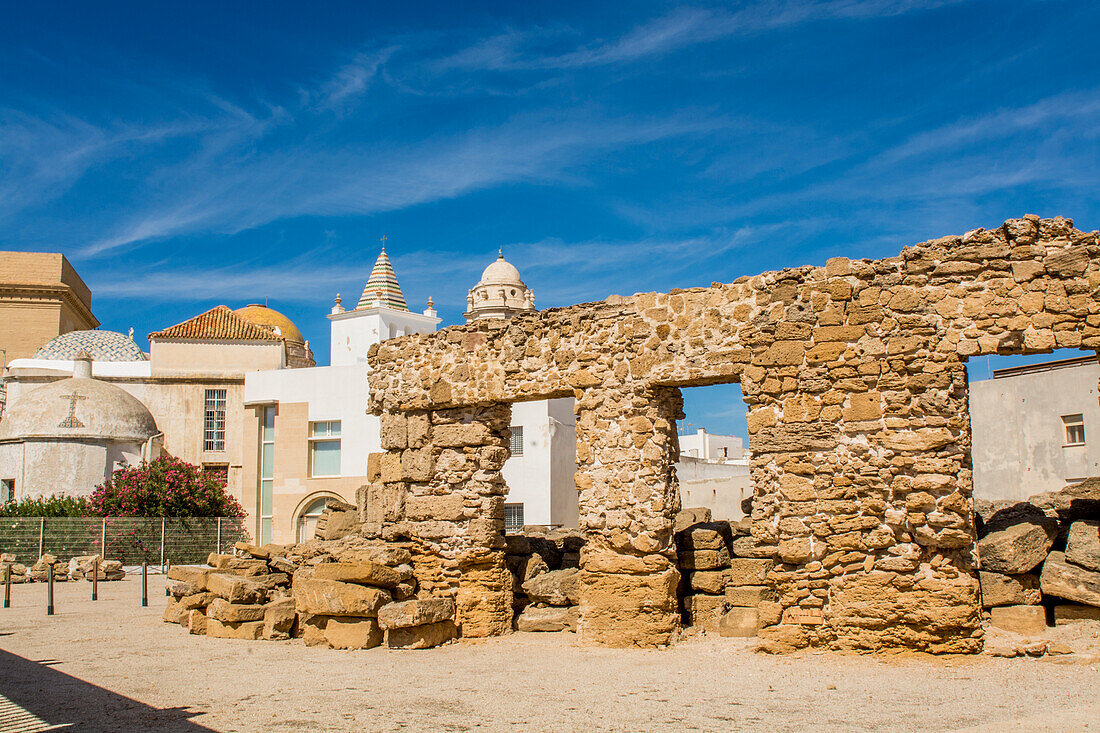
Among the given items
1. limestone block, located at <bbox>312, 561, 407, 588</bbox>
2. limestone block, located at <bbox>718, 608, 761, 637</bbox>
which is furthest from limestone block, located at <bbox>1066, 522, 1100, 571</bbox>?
limestone block, located at <bbox>312, 561, 407, 588</bbox>

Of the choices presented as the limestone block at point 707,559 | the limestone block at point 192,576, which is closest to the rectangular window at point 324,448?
the limestone block at point 192,576

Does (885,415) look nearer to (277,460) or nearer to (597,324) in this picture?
(597,324)

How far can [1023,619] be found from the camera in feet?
28.3

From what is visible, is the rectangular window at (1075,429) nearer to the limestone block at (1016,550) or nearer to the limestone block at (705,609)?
the limestone block at (1016,550)

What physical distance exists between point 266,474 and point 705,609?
2311 cm

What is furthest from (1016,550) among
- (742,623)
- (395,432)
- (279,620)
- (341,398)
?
(341,398)

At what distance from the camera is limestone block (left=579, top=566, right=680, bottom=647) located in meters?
9.59

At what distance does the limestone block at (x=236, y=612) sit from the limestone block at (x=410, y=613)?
2003mm

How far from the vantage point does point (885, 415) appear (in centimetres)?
877

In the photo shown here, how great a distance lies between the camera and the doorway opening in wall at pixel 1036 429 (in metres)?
21.3

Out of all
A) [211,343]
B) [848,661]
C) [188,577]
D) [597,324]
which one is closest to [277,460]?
[211,343]

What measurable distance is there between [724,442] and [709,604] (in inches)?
1428

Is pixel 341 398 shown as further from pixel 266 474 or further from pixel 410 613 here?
pixel 410 613

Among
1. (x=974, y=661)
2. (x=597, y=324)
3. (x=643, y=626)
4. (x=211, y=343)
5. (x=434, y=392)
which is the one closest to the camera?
(x=974, y=661)
